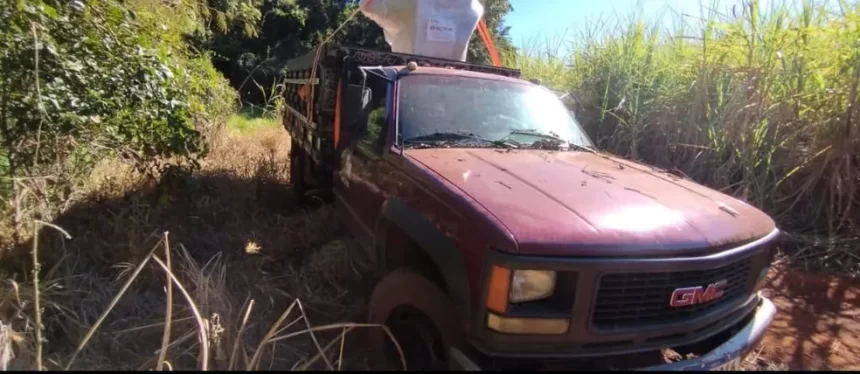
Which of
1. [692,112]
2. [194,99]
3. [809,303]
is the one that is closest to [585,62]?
[692,112]

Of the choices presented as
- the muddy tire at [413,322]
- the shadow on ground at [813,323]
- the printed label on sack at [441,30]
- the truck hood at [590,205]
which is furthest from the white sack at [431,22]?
the shadow on ground at [813,323]

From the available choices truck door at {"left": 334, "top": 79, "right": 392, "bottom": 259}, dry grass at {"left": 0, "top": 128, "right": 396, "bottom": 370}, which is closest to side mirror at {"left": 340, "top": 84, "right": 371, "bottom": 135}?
truck door at {"left": 334, "top": 79, "right": 392, "bottom": 259}

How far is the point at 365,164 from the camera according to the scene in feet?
12.0

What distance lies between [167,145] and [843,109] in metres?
6.13

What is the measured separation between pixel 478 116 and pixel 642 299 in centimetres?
183

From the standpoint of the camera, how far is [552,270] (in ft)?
6.91

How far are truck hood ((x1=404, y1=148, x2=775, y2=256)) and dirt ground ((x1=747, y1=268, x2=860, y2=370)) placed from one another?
110 cm

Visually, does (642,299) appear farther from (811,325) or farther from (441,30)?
(441,30)

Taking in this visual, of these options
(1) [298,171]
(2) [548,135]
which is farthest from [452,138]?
(1) [298,171]

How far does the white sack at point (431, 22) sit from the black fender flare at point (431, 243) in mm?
3145

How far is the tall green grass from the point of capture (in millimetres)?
5055

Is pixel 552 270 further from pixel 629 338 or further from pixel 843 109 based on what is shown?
pixel 843 109

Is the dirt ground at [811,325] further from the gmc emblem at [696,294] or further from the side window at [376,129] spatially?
the side window at [376,129]

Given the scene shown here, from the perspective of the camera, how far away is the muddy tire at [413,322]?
2.37m
